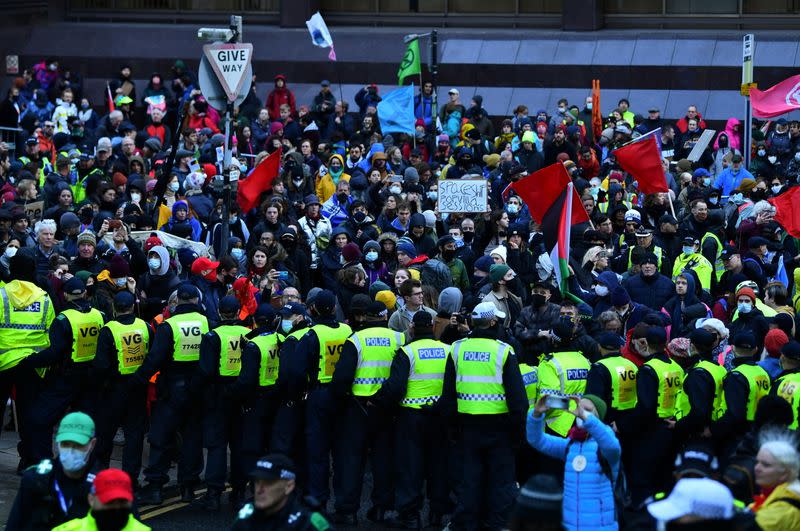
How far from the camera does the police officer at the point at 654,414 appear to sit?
36.7 feet

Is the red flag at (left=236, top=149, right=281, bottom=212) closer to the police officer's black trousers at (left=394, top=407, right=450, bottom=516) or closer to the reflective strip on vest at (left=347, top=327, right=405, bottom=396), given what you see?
the reflective strip on vest at (left=347, top=327, right=405, bottom=396)

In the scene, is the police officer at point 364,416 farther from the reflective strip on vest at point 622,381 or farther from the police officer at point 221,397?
the reflective strip on vest at point 622,381

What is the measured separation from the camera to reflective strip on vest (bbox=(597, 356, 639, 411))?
11.2 metres

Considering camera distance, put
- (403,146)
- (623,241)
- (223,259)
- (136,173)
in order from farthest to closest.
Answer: (403,146)
(136,173)
(623,241)
(223,259)

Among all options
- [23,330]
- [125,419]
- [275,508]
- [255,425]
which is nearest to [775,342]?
[255,425]

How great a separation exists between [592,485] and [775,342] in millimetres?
3239

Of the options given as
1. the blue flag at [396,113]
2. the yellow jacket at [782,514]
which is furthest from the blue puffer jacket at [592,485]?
the blue flag at [396,113]

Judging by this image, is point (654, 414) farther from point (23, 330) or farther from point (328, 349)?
point (23, 330)

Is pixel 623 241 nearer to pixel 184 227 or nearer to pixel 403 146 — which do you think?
pixel 184 227

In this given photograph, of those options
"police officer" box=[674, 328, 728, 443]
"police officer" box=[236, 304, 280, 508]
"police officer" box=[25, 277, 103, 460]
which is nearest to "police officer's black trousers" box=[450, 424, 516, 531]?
"police officer" box=[674, 328, 728, 443]

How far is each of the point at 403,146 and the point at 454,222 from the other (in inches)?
220

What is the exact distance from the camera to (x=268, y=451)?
41.2ft

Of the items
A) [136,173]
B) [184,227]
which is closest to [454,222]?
[184,227]

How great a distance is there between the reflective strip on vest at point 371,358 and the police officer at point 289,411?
59cm
